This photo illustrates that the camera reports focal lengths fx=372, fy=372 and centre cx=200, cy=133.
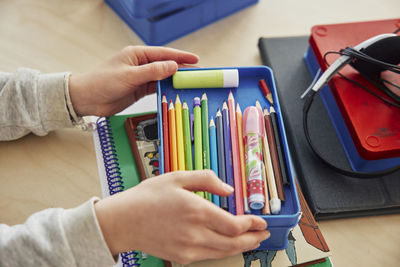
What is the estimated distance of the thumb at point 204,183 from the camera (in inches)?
16.7

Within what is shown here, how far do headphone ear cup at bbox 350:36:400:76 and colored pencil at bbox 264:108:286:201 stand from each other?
0.20m

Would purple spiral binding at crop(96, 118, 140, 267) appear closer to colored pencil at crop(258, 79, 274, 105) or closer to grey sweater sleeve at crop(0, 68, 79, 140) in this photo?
grey sweater sleeve at crop(0, 68, 79, 140)

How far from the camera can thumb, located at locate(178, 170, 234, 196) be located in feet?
1.39

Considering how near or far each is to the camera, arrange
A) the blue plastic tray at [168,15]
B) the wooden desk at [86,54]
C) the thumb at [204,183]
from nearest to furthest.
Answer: the thumb at [204,183], the wooden desk at [86,54], the blue plastic tray at [168,15]

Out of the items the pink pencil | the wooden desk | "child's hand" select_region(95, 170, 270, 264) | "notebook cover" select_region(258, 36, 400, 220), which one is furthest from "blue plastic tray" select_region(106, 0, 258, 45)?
"child's hand" select_region(95, 170, 270, 264)

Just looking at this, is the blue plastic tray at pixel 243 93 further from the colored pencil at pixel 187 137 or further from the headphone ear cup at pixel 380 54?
the headphone ear cup at pixel 380 54

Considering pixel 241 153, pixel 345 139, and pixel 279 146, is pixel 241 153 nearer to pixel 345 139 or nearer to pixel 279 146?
pixel 279 146

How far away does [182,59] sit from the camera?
617 millimetres

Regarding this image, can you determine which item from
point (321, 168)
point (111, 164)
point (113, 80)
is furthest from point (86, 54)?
point (321, 168)

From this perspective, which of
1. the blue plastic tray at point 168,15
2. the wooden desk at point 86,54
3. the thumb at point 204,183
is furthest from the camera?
the blue plastic tray at point 168,15

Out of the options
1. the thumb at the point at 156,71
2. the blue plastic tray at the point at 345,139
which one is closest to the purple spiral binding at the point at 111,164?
the thumb at the point at 156,71

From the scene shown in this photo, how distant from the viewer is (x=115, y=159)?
0.57 meters

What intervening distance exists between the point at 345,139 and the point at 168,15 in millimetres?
398

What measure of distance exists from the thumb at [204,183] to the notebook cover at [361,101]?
249mm
